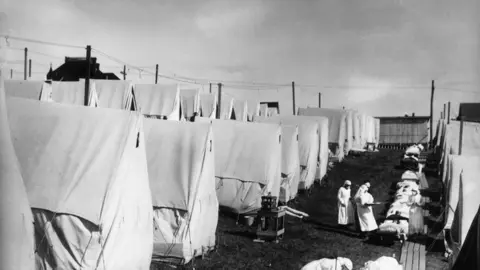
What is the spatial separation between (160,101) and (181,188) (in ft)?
51.6

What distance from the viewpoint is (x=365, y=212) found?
17.4 m

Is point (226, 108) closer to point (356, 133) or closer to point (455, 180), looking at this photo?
point (356, 133)

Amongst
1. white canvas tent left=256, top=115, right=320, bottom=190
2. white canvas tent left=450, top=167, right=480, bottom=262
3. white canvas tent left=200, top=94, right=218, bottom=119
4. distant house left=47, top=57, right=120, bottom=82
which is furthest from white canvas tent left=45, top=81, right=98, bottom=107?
distant house left=47, top=57, right=120, bottom=82

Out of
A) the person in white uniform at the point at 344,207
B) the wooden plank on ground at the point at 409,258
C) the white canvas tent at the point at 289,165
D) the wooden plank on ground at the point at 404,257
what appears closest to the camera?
the wooden plank on ground at the point at 409,258

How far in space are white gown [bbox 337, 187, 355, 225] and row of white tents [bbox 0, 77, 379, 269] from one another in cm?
269

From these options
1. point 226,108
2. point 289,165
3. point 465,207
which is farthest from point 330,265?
point 226,108

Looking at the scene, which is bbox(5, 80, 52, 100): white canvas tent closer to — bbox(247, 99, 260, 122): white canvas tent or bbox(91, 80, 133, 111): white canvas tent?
bbox(91, 80, 133, 111): white canvas tent

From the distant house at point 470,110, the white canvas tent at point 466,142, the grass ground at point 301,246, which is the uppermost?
the distant house at point 470,110

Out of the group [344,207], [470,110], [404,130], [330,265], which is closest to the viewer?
[330,265]

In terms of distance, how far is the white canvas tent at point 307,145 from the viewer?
25.8 m

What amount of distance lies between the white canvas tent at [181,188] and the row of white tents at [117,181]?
0.03m

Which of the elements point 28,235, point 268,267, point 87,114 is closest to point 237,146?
point 268,267

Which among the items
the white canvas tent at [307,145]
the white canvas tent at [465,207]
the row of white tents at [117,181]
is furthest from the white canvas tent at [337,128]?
the white canvas tent at [465,207]

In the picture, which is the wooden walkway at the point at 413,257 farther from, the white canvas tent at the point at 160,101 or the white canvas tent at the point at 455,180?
the white canvas tent at the point at 160,101
